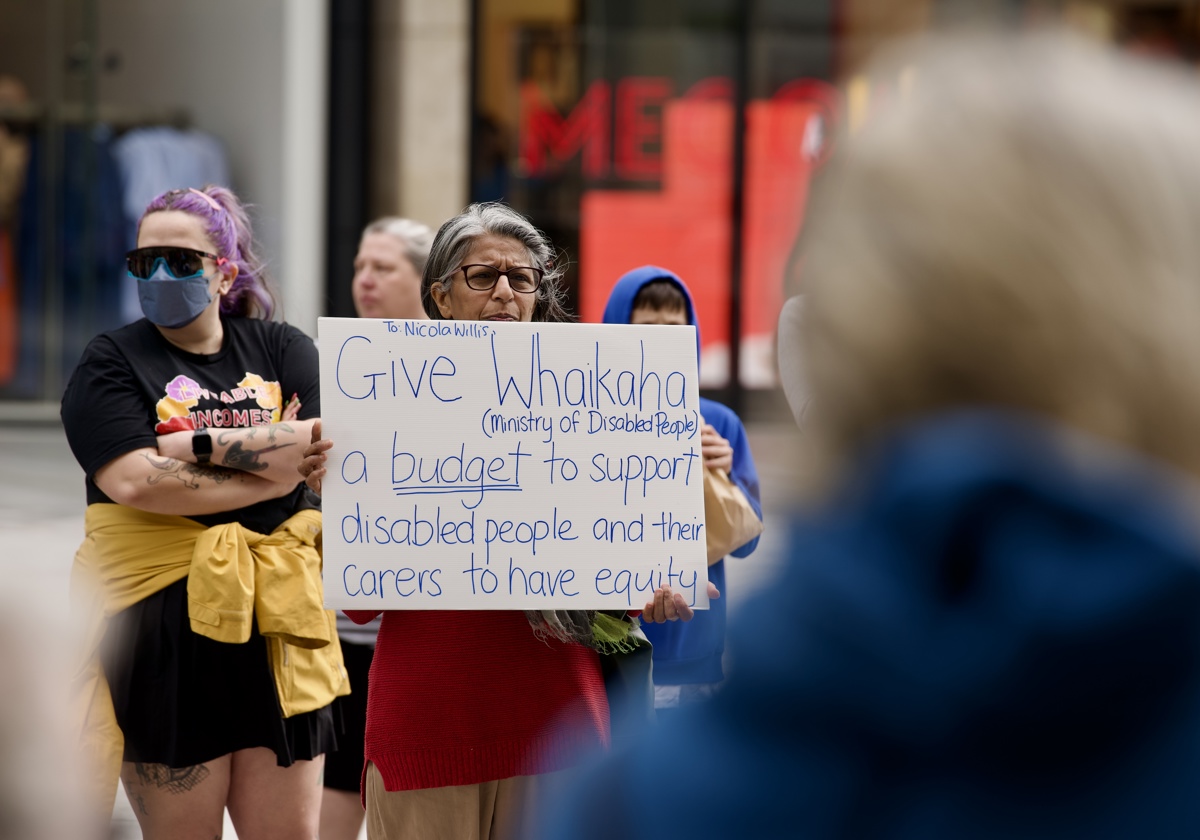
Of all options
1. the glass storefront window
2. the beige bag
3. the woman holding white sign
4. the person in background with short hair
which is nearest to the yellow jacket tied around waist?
the person in background with short hair

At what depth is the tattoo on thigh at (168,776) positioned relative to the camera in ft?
10.2

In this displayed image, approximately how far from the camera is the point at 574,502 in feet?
8.68

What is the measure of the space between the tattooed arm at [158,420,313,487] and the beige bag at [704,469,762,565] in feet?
3.33

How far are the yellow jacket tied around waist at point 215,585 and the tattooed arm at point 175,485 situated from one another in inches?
3.2

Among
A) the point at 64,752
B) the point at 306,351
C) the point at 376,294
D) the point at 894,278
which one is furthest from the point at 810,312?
the point at 376,294

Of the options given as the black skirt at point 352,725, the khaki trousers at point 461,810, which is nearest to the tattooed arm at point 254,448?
the khaki trousers at point 461,810

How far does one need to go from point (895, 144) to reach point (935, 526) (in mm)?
235

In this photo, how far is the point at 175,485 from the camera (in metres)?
3.02

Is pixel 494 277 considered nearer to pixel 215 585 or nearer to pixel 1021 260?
pixel 215 585

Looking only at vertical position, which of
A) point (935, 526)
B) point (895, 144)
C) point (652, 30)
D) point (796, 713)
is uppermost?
point (652, 30)

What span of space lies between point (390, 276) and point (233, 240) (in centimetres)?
96

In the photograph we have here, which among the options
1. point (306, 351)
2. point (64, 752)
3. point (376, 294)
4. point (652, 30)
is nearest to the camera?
point (64, 752)

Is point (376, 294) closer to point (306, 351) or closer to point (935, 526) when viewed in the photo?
point (306, 351)

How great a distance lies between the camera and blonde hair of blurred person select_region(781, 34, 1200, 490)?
2.61ft
